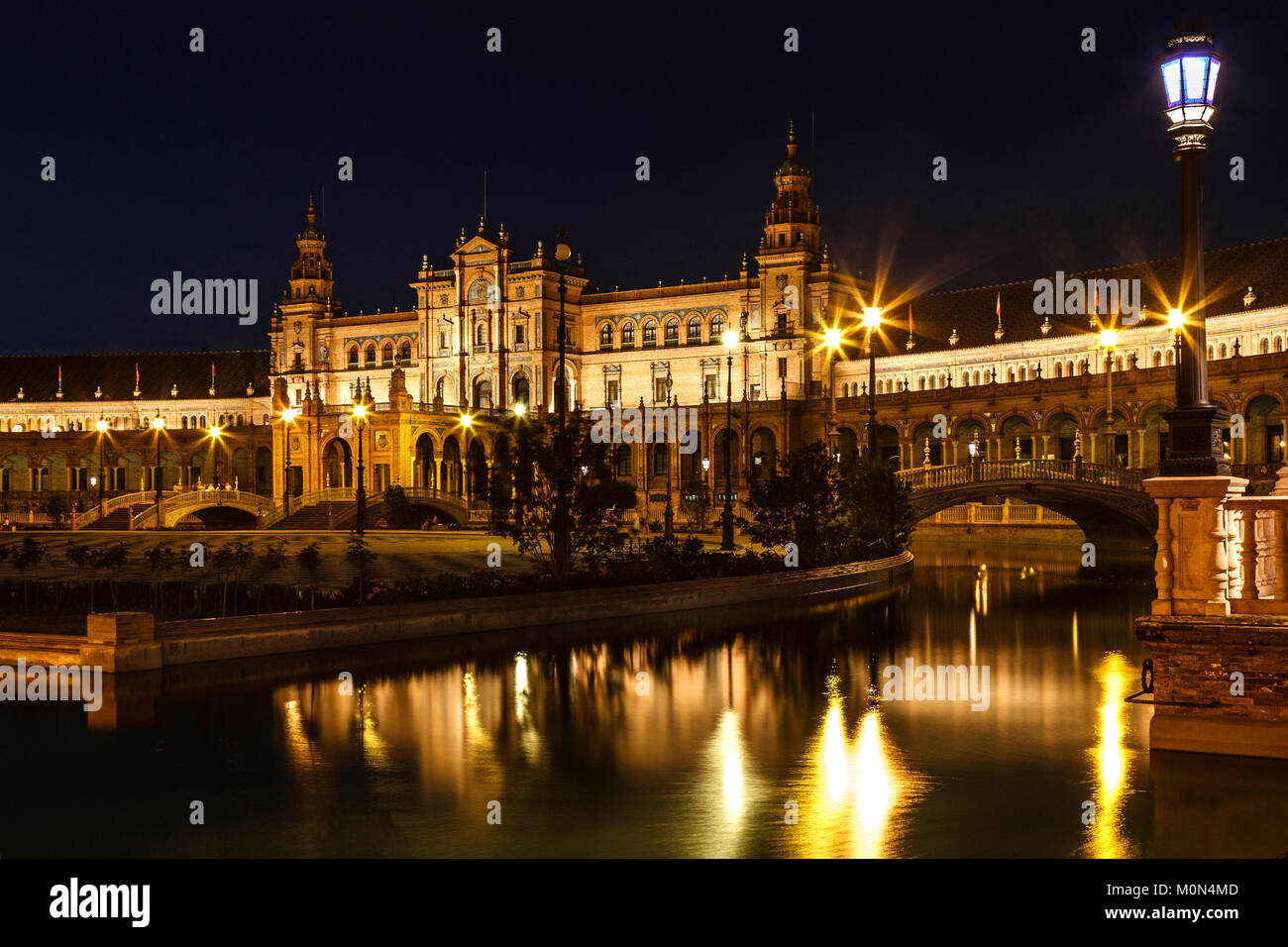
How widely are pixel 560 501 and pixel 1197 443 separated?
20.5 meters

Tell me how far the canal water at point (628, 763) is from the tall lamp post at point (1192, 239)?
3.19 meters

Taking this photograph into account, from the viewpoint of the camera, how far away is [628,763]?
15242 millimetres

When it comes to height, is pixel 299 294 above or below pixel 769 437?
above

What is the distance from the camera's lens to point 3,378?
430ft

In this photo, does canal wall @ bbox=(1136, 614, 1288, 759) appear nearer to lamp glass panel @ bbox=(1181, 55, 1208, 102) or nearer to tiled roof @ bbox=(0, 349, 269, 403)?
lamp glass panel @ bbox=(1181, 55, 1208, 102)

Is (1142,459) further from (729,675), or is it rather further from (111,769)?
(111,769)

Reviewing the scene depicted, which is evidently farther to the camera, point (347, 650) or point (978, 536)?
point (978, 536)

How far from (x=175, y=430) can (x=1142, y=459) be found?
78.8 meters

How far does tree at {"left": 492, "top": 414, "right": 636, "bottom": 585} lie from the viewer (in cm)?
3281

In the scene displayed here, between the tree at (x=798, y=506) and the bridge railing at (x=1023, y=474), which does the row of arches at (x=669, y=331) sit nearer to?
the bridge railing at (x=1023, y=474)

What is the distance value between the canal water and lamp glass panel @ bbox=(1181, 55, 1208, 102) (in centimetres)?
690

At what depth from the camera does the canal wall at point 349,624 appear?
21594 mm

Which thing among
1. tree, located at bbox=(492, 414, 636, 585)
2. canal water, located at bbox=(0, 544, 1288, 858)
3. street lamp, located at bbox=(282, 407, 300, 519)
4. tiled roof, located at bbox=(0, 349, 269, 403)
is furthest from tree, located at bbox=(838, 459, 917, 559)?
tiled roof, located at bbox=(0, 349, 269, 403)

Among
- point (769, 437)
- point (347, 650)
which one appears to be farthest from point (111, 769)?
point (769, 437)
